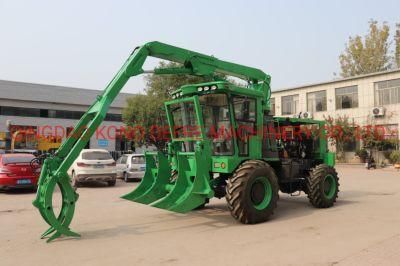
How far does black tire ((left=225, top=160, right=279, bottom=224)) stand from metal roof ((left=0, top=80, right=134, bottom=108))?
38556 mm

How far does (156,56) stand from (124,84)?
993 millimetres

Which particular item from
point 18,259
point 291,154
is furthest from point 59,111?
point 18,259

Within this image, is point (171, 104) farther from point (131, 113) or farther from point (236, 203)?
point (131, 113)

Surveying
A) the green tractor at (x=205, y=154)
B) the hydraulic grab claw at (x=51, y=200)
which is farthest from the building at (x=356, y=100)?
the hydraulic grab claw at (x=51, y=200)


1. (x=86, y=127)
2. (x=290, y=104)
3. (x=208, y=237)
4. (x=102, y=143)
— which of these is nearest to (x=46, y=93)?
(x=102, y=143)

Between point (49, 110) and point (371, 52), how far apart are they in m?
37.2

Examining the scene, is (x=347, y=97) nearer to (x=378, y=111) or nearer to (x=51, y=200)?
(x=378, y=111)

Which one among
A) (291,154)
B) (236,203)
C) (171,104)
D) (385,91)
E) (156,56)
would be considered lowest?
(236,203)

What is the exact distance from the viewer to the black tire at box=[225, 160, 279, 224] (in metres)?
8.14

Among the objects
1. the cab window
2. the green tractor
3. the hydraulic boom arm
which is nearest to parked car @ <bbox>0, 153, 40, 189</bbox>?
the green tractor

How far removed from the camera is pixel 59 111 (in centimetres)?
4428

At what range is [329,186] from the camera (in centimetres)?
1107

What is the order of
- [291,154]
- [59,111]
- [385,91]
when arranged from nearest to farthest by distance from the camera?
[291,154] → [385,91] → [59,111]

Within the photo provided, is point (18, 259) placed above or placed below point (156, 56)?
below
